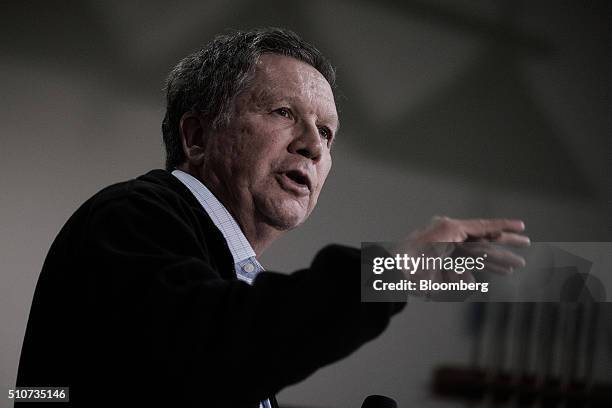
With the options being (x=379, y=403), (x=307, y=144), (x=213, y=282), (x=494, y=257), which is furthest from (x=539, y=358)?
(x=213, y=282)

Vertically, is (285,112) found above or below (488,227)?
above

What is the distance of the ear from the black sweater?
0.94 feet

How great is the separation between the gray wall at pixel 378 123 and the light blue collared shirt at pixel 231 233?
124cm

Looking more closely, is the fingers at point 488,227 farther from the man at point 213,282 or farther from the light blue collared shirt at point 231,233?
the light blue collared shirt at point 231,233

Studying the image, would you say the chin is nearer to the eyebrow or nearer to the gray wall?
the eyebrow

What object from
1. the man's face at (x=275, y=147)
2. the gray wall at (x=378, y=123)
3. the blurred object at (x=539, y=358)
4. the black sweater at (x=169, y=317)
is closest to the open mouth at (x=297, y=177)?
the man's face at (x=275, y=147)

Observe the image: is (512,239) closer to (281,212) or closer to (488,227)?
(488,227)

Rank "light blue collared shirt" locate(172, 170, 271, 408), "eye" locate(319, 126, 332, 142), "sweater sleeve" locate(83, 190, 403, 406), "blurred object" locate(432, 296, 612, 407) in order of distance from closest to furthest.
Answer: "sweater sleeve" locate(83, 190, 403, 406) < "light blue collared shirt" locate(172, 170, 271, 408) < "eye" locate(319, 126, 332, 142) < "blurred object" locate(432, 296, 612, 407)

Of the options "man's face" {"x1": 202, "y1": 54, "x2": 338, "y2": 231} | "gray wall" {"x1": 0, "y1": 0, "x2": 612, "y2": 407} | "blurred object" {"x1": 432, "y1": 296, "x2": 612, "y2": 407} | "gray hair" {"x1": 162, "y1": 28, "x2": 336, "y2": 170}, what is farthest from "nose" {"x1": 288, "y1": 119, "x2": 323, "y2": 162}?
"gray wall" {"x1": 0, "y1": 0, "x2": 612, "y2": 407}

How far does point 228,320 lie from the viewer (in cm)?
51

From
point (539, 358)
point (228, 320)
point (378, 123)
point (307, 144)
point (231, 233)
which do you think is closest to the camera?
point (228, 320)

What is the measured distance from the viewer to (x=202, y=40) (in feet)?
7.35

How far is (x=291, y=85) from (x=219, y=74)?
4.5 inches

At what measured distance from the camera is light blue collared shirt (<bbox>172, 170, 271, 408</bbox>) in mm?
813
